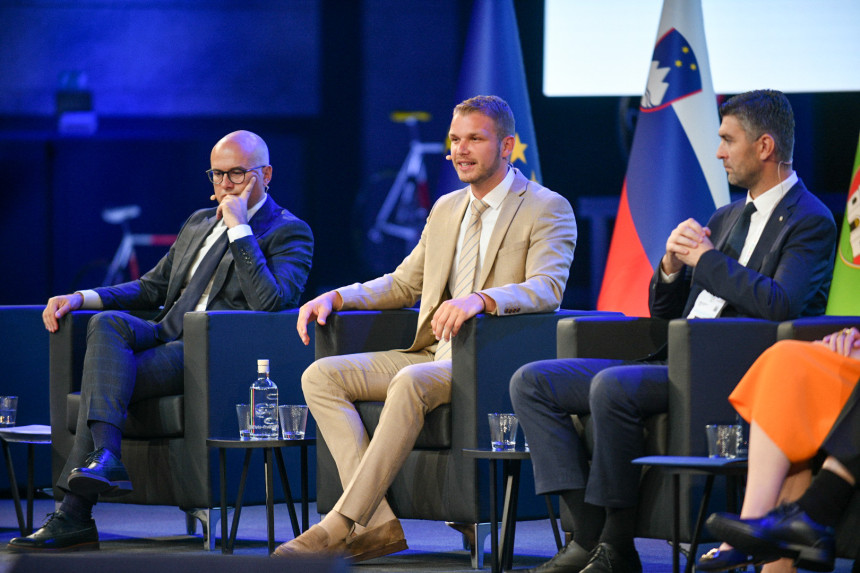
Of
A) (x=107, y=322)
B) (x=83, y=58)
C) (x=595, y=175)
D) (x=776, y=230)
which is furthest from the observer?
(x=83, y=58)

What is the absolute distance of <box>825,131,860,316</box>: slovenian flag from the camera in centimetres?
475

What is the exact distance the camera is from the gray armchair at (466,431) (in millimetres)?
3375

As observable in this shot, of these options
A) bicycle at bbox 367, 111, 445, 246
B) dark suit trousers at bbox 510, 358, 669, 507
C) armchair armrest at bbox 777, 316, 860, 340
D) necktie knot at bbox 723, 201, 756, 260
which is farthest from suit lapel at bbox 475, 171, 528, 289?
bicycle at bbox 367, 111, 445, 246

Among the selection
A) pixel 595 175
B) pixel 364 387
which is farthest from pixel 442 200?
pixel 595 175

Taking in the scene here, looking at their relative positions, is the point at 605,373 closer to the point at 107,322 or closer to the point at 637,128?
the point at 107,322

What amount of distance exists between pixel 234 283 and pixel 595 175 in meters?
2.30

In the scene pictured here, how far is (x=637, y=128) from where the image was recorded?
5258 millimetres

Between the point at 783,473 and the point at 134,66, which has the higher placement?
the point at 134,66

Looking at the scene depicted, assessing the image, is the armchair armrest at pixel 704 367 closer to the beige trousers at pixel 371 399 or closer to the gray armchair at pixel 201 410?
the beige trousers at pixel 371 399

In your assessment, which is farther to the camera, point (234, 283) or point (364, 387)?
point (234, 283)

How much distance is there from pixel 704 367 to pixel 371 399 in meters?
1.13

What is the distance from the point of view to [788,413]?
99.9 inches

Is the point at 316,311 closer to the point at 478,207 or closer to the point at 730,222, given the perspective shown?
the point at 478,207

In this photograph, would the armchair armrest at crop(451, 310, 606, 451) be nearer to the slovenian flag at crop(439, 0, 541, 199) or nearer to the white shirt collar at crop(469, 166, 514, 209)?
the white shirt collar at crop(469, 166, 514, 209)
